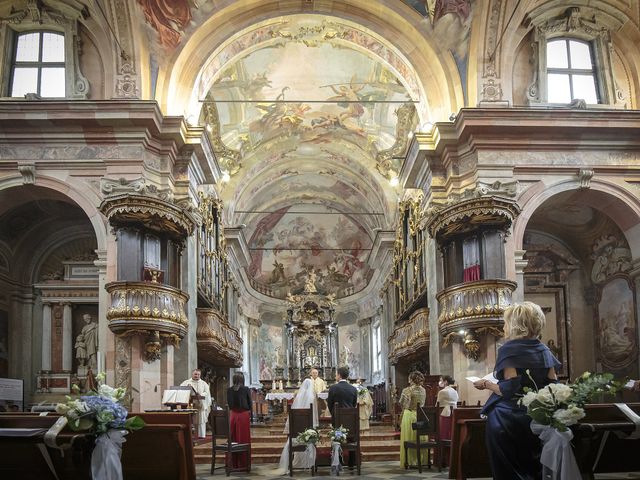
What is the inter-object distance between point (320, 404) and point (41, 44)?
10249mm

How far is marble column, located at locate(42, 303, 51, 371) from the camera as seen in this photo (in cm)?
1939

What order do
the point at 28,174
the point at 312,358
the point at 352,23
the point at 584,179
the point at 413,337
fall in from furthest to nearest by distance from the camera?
the point at 312,358, the point at 413,337, the point at 352,23, the point at 584,179, the point at 28,174

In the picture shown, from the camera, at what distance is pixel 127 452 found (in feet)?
28.1

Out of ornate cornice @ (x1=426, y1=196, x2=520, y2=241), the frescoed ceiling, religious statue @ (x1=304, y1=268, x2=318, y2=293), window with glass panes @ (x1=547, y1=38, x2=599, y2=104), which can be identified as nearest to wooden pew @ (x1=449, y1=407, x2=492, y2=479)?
ornate cornice @ (x1=426, y1=196, x2=520, y2=241)

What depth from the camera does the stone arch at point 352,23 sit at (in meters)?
18.1

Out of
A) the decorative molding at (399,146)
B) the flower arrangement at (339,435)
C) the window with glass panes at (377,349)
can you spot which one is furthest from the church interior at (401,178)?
the window with glass panes at (377,349)

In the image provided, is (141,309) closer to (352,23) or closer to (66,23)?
(66,23)

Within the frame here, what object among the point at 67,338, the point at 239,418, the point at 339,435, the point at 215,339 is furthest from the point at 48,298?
the point at 339,435

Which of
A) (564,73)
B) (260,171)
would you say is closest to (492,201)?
(564,73)

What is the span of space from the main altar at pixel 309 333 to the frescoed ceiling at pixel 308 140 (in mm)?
2110

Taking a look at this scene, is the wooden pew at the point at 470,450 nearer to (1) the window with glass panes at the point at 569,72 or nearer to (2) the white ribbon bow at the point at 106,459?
(2) the white ribbon bow at the point at 106,459

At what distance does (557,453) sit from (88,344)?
15223 mm

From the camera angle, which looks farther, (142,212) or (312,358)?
A: (312,358)

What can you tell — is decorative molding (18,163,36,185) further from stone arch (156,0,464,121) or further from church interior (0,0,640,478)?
stone arch (156,0,464,121)
